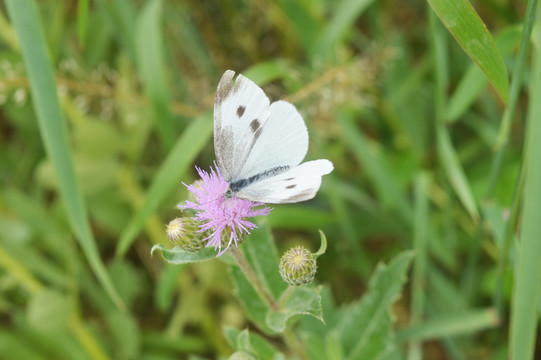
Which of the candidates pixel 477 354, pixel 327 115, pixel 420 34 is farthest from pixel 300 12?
pixel 477 354

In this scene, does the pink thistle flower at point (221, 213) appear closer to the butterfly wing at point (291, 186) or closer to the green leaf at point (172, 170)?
the butterfly wing at point (291, 186)

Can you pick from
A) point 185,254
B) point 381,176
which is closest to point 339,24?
point 381,176

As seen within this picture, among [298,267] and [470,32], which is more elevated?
[470,32]

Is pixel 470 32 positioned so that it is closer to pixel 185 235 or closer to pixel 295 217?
pixel 185 235

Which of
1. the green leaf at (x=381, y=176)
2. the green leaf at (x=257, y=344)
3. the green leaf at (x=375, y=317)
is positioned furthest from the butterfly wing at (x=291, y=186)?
the green leaf at (x=381, y=176)

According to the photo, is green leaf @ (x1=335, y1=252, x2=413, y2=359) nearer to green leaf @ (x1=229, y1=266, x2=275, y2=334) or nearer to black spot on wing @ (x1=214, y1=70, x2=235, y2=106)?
green leaf @ (x1=229, y1=266, x2=275, y2=334)

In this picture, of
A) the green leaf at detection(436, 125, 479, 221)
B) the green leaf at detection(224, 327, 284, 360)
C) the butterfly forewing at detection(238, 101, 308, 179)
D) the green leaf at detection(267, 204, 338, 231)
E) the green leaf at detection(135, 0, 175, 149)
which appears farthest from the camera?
the green leaf at detection(267, 204, 338, 231)

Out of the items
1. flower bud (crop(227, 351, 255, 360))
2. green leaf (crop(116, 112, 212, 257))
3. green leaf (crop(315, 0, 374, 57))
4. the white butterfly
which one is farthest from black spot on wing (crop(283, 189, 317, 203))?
green leaf (crop(315, 0, 374, 57))
